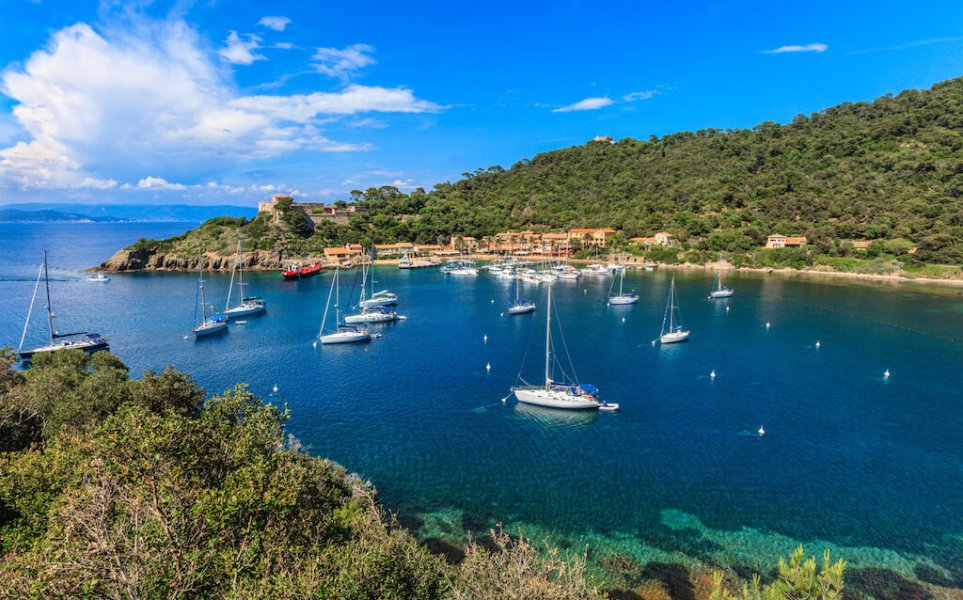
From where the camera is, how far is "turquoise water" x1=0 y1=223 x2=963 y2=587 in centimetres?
2342

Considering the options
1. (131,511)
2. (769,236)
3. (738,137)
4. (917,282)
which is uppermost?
(738,137)

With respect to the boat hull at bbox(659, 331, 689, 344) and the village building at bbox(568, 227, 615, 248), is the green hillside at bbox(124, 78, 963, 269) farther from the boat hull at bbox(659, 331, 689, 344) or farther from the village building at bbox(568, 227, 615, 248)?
the boat hull at bbox(659, 331, 689, 344)

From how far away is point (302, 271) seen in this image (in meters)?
107

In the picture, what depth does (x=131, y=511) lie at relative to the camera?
11375 millimetres

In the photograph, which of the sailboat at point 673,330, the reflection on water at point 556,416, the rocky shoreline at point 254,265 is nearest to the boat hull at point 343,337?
the reflection on water at point 556,416

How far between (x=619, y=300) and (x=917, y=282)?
65151 mm

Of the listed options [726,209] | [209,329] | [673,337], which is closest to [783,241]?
[726,209]

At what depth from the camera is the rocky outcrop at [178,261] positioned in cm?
11088

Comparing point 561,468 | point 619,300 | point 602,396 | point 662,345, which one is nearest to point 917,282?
point 619,300

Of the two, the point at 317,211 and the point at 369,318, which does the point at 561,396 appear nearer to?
the point at 369,318

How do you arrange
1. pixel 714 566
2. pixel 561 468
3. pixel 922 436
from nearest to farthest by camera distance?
1. pixel 714 566
2. pixel 561 468
3. pixel 922 436

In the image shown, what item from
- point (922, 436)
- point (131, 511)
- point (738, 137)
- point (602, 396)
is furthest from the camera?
point (738, 137)

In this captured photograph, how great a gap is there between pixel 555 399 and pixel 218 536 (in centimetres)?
2730

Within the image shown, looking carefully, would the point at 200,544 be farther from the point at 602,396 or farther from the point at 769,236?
the point at 769,236
